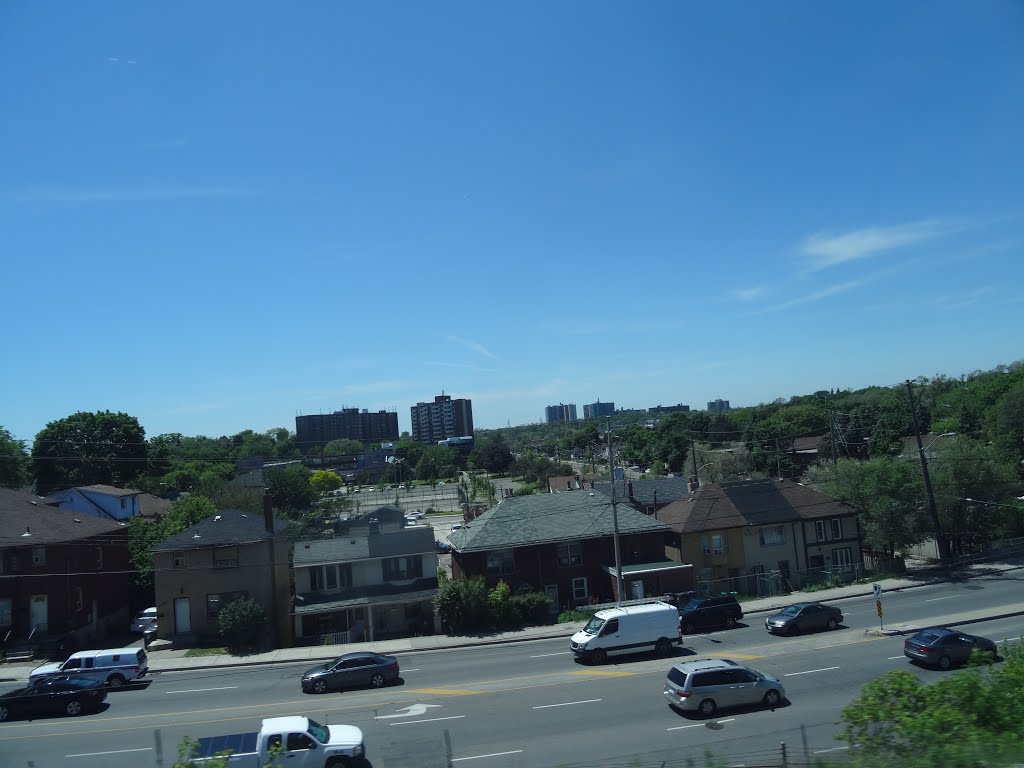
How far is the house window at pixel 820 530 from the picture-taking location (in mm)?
45719

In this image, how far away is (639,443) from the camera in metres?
146

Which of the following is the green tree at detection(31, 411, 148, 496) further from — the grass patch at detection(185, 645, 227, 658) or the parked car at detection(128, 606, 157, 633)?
the grass patch at detection(185, 645, 227, 658)

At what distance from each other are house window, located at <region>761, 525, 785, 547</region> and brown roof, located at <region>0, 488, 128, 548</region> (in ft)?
140

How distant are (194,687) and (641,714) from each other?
61.5 ft

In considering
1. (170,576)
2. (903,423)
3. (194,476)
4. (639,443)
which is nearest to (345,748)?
(170,576)

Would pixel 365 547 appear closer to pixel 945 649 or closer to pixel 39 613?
pixel 39 613

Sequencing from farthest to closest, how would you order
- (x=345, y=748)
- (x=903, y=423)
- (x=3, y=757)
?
(x=903, y=423) < (x=3, y=757) < (x=345, y=748)

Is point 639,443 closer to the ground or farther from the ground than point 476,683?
farther from the ground

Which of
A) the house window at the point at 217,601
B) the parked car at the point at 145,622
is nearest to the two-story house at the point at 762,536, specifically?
the house window at the point at 217,601

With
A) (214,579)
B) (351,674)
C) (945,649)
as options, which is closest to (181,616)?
(214,579)

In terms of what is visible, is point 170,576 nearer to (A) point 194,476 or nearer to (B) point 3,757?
(B) point 3,757

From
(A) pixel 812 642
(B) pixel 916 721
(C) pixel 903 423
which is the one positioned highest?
(C) pixel 903 423

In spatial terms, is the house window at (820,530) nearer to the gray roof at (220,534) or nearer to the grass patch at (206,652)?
the gray roof at (220,534)

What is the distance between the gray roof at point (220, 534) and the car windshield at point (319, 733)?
21510 mm
